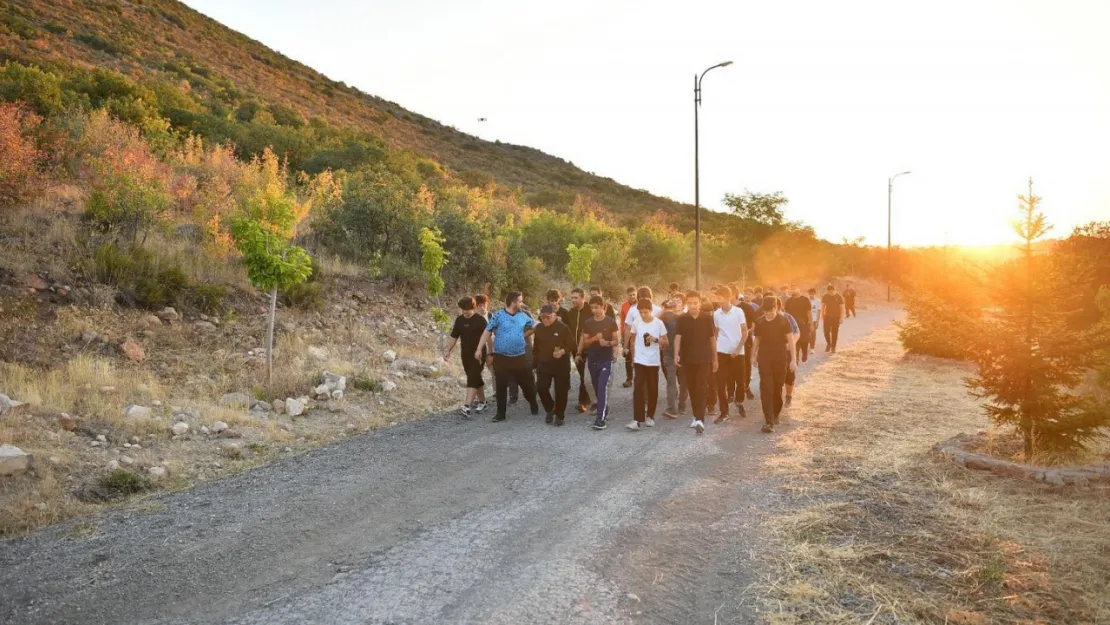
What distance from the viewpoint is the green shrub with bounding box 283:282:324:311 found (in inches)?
538

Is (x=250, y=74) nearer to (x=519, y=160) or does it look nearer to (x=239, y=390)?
(x=519, y=160)

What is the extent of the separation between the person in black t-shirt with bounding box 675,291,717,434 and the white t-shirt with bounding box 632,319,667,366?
0.37 meters

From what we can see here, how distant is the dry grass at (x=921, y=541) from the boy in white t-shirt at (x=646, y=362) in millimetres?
1968

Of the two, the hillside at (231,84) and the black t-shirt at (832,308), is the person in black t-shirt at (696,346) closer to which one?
the black t-shirt at (832,308)

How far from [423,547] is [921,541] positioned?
410 centimetres

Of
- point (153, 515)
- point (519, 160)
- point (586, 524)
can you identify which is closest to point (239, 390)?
point (153, 515)

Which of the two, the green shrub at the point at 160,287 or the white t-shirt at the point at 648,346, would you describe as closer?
the white t-shirt at the point at 648,346

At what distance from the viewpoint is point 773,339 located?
916 cm

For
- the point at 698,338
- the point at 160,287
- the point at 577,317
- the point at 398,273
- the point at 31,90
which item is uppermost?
the point at 31,90

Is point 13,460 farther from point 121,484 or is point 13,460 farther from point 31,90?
point 31,90

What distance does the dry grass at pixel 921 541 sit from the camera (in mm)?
4246

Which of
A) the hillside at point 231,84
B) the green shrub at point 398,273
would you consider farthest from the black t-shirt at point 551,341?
the hillside at point 231,84

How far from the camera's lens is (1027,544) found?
5.17m

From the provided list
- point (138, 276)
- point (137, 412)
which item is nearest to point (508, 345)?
point (137, 412)
